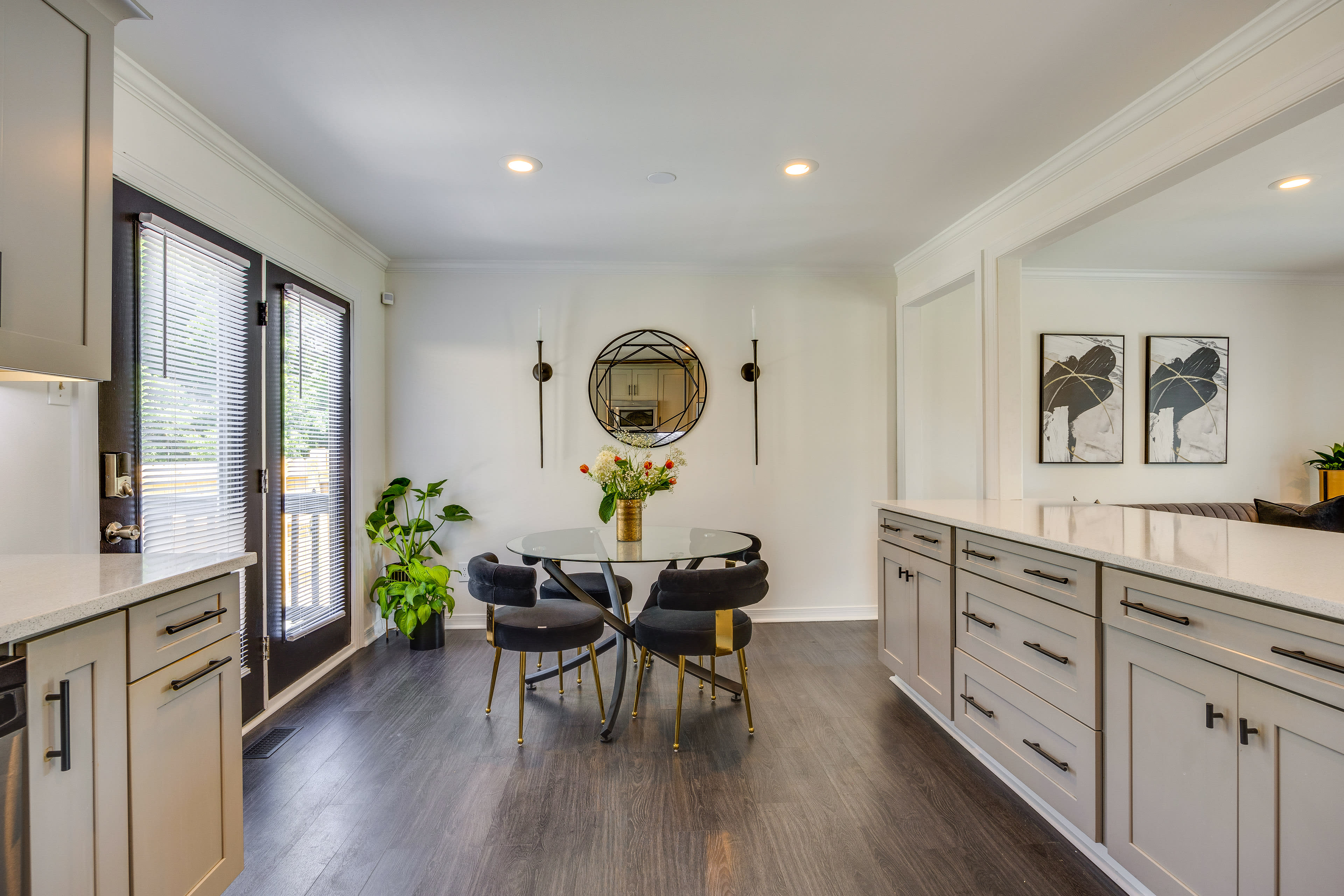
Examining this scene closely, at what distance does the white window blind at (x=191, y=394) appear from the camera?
2.25 meters

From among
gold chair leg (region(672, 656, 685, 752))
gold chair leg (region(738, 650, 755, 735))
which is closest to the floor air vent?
gold chair leg (region(672, 656, 685, 752))

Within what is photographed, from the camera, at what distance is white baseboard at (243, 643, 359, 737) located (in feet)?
9.23

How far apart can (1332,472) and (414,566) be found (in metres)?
6.18

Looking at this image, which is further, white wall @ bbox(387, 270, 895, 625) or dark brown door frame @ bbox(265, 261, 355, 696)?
white wall @ bbox(387, 270, 895, 625)

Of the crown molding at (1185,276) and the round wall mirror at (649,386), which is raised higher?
the crown molding at (1185,276)

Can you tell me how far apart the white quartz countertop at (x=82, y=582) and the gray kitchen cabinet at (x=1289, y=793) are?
90.4 inches

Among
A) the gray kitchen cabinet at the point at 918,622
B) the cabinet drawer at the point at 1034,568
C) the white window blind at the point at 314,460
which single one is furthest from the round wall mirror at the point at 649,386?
the cabinet drawer at the point at 1034,568

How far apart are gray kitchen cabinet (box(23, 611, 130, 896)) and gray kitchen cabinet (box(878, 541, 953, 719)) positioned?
2582 millimetres

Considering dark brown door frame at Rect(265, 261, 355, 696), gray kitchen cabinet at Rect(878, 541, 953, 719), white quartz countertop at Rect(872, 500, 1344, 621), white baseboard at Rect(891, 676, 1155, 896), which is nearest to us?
white quartz countertop at Rect(872, 500, 1344, 621)

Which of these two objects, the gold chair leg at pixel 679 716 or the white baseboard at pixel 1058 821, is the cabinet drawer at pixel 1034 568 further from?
the gold chair leg at pixel 679 716

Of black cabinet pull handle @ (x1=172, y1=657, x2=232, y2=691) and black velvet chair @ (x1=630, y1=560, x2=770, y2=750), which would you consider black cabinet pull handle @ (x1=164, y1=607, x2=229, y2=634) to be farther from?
black velvet chair @ (x1=630, y1=560, x2=770, y2=750)

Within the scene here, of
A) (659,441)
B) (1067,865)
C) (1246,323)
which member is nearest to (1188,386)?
(1246,323)

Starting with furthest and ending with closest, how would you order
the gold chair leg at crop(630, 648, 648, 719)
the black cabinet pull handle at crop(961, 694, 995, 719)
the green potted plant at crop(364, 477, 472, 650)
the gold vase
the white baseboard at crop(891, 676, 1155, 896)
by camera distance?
1. the green potted plant at crop(364, 477, 472, 650)
2. the gold vase
3. the gold chair leg at crop(630, 648, 648, 719)
4. the black cabinet pull handle at crop(961, 694, 995, 719)
5. the white baseboard at crop(891, 676, 1155, 896)

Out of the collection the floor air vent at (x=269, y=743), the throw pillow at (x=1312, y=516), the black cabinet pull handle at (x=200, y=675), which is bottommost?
the floor air vent at (x=269, y=743)
